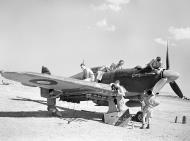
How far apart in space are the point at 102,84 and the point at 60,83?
1.67 m

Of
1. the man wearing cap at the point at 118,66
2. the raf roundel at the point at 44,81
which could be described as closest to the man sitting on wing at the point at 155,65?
the man wearing cap at the point at 118,66

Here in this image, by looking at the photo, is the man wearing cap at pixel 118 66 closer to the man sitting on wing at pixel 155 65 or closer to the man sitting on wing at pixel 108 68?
the man sitting on wing at pixel 108 68

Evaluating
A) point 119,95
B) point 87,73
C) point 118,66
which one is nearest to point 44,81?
point 119,95

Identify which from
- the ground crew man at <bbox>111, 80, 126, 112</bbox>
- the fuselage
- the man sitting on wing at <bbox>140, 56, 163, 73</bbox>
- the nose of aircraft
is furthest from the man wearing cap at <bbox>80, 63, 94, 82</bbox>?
the nose of aircraft

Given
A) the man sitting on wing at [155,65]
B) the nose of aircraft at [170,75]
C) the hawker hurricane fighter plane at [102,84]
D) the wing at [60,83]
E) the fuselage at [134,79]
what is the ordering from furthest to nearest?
1. the fuselage at [134,79]
2. the man sitting on wing at [155,65]
3. the nose of aircraft at [170,75]
4. the hawker hurricane fighter plane at [102,84]
5. the wing at [60,83]

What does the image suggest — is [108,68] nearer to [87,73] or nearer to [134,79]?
[87,73]

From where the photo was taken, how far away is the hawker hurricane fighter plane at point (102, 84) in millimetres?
10192

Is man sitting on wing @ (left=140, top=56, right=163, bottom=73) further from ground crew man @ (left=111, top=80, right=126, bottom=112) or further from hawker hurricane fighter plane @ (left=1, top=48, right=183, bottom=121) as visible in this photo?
ground crew man @ (left=111, top=80, right=126, bottom=112)

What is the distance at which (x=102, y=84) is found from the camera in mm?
10906

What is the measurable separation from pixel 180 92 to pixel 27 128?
7314 mm

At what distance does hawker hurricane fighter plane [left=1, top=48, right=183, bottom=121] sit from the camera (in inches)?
401

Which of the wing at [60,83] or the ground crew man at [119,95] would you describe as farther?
the ground crew man at [119,95]

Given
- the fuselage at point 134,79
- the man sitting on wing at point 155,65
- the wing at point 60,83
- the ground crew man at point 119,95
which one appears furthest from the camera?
the fuselage at point 134,79

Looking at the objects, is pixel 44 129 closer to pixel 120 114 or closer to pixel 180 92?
pixel 120 114
